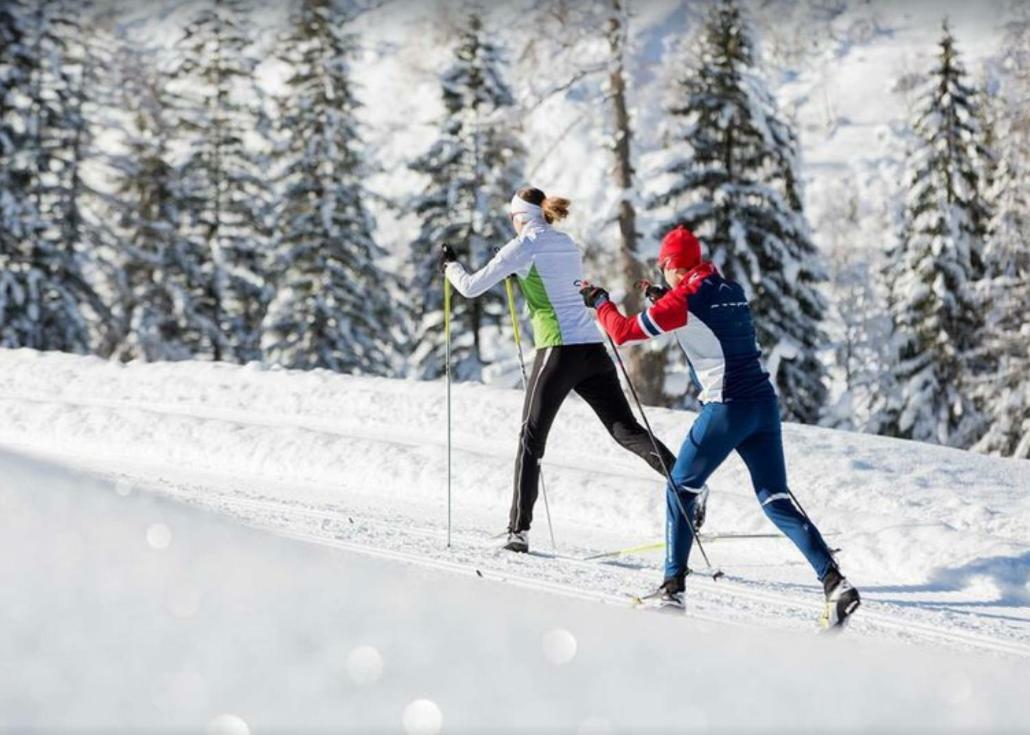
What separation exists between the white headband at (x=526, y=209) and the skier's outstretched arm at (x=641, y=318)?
826mm

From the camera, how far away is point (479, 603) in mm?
1760

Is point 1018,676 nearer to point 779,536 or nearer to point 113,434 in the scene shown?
point 779,536

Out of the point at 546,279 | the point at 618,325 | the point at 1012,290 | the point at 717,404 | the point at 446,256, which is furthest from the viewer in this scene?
the point at 1012,290

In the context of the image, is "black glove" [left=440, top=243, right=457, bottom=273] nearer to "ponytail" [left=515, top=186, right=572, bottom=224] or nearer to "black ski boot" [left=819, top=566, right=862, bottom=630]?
"ponytail" [left=515, top=186, right=572, bottom=224]

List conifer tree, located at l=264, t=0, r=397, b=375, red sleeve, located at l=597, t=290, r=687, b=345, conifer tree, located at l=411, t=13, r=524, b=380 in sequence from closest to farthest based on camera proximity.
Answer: red sleeve, located at l=597, t=290, r=687, b=345 < conifer tree, located at l=264, t=0, r=397, b=375 < conifer tree, located at l=411, t=13, r=524, b=380

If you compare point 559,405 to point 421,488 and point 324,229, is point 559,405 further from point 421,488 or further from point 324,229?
point 324,229

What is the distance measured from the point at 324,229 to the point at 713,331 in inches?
992

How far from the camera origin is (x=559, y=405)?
666 centimetres

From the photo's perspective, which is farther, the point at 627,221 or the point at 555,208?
the point at 627,221

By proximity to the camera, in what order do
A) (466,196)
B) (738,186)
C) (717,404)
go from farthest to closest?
(466,196)
(738,186)
(717,404)

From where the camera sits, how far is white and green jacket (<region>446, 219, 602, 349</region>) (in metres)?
6.58

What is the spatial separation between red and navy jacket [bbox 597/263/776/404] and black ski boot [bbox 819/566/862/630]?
938 mm

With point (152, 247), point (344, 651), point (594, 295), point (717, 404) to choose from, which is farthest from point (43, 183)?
point (344, 651)

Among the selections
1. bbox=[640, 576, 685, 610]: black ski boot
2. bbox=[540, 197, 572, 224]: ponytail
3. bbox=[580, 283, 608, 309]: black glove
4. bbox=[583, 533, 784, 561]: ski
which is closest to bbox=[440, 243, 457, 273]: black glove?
Result: bbox=[540, 197, 572, 224]: ponytail
